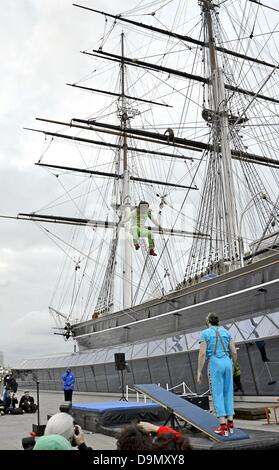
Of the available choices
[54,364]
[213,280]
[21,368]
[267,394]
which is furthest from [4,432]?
[21,368]

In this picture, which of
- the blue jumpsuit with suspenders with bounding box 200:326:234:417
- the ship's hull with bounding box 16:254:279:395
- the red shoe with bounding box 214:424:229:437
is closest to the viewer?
the red shoe with bounding box 214:424:229:437

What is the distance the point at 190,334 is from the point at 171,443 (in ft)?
45.1

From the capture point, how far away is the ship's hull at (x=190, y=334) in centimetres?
1239

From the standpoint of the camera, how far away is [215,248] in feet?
81.1

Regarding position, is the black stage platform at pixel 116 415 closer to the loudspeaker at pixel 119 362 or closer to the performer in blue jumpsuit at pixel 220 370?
the performer in blue jumpsuit at pixel 220 370

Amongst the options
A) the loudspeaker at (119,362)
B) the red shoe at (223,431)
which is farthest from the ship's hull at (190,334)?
the red shoe at (223,431)

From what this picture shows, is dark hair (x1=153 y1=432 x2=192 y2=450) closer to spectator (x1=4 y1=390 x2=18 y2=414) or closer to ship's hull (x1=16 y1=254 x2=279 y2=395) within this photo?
ship's hull (x1=16 y1=254 x2=279 y2=395)

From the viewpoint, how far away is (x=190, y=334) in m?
16.2

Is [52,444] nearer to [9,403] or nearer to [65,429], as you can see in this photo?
[65,429]

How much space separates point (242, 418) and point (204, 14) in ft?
88.6

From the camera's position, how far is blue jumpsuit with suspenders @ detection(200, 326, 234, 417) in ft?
18.6

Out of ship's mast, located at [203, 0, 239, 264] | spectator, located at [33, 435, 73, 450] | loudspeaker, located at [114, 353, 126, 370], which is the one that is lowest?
spectator, located at [33, 435, 73, 450]

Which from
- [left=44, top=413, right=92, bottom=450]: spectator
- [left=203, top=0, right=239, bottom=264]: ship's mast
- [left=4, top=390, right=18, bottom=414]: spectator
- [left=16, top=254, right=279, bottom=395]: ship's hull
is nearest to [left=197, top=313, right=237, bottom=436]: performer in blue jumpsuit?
[left=44, top=413, right=92, bottom=450]: spectator

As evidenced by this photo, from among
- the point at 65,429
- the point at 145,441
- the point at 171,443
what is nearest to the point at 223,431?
the point at 65,429
